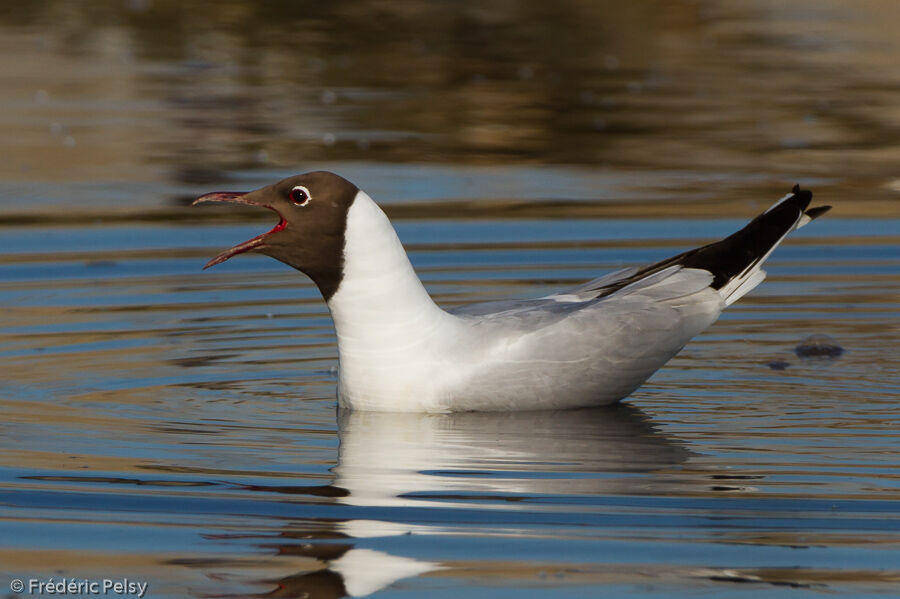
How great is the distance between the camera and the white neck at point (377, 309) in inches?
296

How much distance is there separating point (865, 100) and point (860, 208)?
179 inches

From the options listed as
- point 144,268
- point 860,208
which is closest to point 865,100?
point 860,208

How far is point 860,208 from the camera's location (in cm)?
1223

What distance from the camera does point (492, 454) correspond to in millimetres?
6867

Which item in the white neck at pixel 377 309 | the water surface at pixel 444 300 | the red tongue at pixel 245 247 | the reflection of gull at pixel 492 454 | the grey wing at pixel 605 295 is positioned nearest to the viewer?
the water surface at pixel 444 300

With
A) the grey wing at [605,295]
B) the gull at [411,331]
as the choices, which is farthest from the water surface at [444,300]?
the grey wing at [605,295]

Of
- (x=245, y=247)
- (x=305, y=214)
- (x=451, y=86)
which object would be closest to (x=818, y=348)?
(x=305, y=214)

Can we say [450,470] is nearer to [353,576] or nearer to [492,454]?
[492,454]

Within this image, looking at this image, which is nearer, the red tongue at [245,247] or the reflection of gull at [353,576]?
the reflection of gull at [353,576]

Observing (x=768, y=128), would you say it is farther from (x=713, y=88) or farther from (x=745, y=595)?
(x=745, y=595)

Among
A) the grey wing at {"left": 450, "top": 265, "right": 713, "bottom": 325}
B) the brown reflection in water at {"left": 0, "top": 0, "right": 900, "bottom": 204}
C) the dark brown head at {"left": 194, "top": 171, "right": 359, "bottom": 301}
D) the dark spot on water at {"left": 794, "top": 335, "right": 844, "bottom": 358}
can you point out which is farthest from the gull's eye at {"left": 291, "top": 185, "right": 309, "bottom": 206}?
the brown reflection in water at {"left": 0, "top": 0, "right": 900, "bottom": 204}

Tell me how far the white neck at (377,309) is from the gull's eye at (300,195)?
7.9 inches

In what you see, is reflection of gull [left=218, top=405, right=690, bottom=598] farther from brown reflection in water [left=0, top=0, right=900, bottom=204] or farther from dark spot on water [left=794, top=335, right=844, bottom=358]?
brown reflection in water [left=0, top=0, right=900, bottom=204]

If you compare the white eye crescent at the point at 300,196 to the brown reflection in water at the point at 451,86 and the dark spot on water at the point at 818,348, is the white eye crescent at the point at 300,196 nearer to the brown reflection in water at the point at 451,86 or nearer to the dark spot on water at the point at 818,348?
the dark spot on water at the point at 818,348
